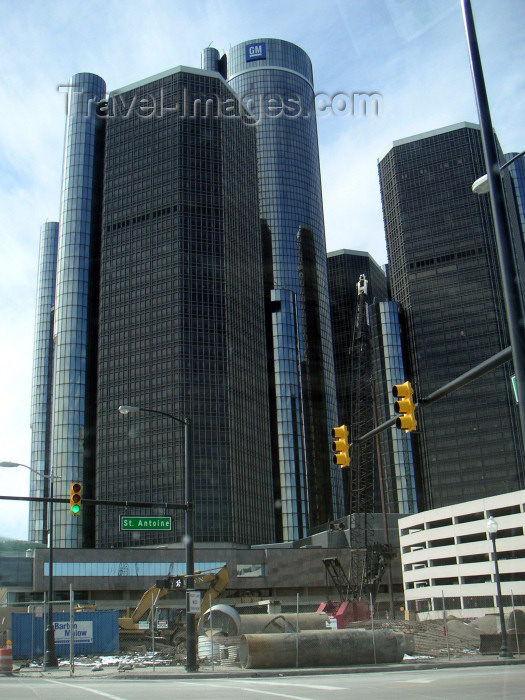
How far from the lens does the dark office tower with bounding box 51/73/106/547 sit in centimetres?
15338

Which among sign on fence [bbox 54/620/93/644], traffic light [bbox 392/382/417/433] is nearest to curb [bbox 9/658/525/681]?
sign on fence [bbox 54/620/93/644]

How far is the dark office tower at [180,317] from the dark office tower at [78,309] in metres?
3.55

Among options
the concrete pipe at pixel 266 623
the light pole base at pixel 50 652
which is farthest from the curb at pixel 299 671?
the concrete pipe at pixel 266 623

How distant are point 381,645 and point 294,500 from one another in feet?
520

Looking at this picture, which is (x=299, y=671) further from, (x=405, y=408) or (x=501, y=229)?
(x=501, y=229)

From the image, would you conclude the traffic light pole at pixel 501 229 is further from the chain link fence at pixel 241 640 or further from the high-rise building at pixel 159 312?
the high-rise building at pixel 159 312

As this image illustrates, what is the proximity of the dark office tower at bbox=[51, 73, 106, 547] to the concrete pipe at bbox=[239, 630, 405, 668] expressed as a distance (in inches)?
4899

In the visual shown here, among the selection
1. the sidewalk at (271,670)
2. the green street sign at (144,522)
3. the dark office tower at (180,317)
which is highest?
the dark office tower at (180,317)

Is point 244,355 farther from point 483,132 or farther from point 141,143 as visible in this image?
point 483,132

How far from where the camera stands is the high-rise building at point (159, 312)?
149 m

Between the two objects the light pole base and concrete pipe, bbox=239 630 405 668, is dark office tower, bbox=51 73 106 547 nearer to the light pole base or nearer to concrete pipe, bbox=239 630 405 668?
the light pole base

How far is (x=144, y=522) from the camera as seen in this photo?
31.3 m

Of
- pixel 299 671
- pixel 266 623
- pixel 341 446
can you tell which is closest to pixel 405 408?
pixel 341 446

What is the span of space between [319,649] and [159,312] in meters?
130
